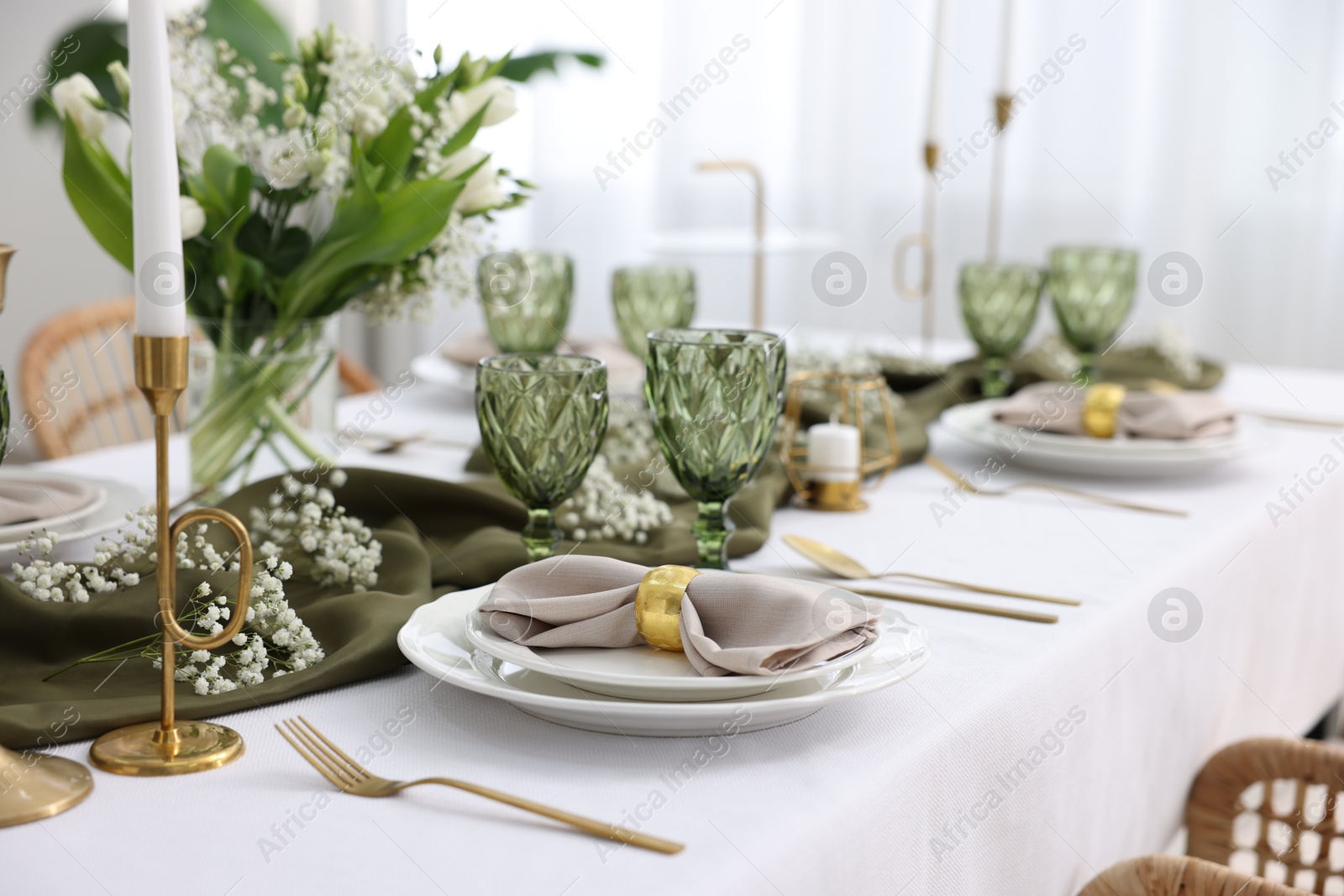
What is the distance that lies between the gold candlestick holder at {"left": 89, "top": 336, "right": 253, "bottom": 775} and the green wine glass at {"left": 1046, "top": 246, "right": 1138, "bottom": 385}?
1.34 m

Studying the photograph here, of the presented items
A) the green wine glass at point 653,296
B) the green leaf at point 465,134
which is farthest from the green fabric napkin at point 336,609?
the green wine glass at point 653,296

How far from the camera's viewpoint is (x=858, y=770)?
2.21 ft

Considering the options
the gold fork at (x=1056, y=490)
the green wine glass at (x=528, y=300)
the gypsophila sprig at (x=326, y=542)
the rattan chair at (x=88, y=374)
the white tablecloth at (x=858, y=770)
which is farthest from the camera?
the rattan chair at (x=88, y=374)

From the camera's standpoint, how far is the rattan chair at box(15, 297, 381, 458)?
2121 mm

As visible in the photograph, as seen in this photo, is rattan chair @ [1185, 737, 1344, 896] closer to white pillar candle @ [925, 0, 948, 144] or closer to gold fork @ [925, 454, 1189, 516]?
gold fork @ [925, 454, 1189, 516]

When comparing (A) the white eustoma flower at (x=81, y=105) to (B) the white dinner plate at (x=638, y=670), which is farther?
(A) the white eustoma flower at (x=81, y=105)

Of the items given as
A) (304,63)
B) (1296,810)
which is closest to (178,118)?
(304,63)

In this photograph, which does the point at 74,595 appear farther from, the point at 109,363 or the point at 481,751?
the point at 109,363

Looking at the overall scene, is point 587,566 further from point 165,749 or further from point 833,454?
point 833,454

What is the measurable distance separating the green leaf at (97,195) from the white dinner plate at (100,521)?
207 mm

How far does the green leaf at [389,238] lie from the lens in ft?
3.63

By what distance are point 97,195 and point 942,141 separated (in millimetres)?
2761

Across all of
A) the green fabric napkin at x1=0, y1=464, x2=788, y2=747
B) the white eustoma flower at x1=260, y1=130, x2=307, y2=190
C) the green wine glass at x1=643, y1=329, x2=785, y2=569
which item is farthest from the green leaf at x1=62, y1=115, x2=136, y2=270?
the green wine glass at x1=643, y1=329, x2=785, y2=569

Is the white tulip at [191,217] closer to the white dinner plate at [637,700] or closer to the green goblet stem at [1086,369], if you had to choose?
the white dinner plate at [637,700]
